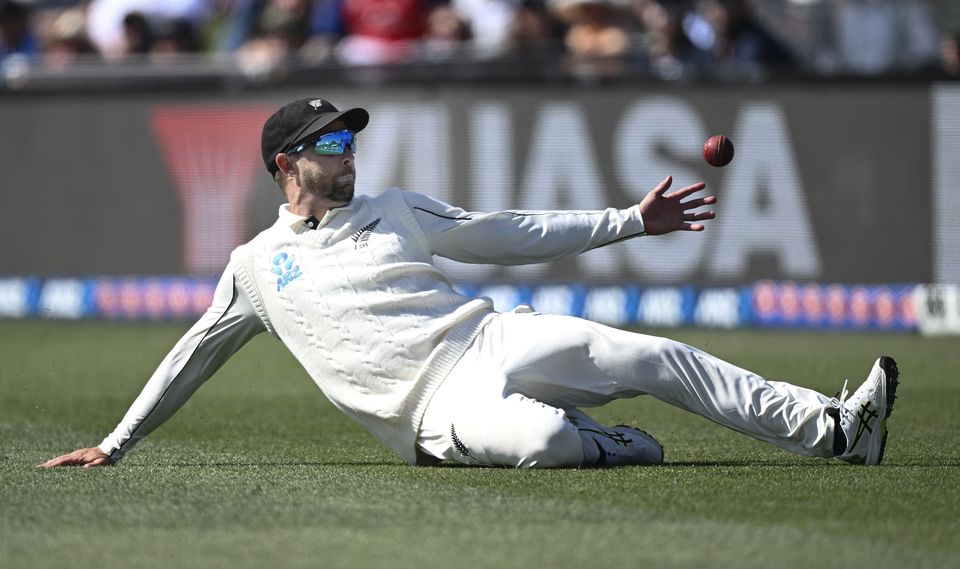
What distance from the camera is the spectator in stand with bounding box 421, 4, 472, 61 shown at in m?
15.6

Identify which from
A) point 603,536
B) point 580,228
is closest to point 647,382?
point 580,228

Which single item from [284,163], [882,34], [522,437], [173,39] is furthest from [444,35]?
[522,437]

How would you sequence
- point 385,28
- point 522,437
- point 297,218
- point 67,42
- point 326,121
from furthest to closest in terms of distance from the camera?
point 67,42
point 385,28
point 297,218
point 326,121
point 522,437

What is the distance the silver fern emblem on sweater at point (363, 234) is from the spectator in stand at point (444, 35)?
30.3 feet

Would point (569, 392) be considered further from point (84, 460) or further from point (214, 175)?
point (214, 175)

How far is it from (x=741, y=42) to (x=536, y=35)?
202 cm

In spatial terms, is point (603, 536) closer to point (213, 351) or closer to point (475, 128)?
point (213, 351)

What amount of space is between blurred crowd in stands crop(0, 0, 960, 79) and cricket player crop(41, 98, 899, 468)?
8913 millimetres

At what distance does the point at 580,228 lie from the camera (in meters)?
6.30

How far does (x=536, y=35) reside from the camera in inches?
621

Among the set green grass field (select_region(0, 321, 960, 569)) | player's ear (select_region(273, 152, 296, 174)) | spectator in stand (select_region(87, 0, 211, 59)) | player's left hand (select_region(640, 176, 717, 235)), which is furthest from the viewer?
spectator in stand (select_region(87, 0, 211, 59))

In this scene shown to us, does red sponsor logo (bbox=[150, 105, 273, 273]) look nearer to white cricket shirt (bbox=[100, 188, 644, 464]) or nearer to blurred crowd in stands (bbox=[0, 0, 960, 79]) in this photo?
blurred crowd in stands (bbox=[0, 0, 960, 79])

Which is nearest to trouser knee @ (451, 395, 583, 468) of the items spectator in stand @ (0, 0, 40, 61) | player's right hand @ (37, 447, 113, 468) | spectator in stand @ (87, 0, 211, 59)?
player's right hand @ (37, 447, 113, 468)

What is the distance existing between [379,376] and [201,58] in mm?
10394
